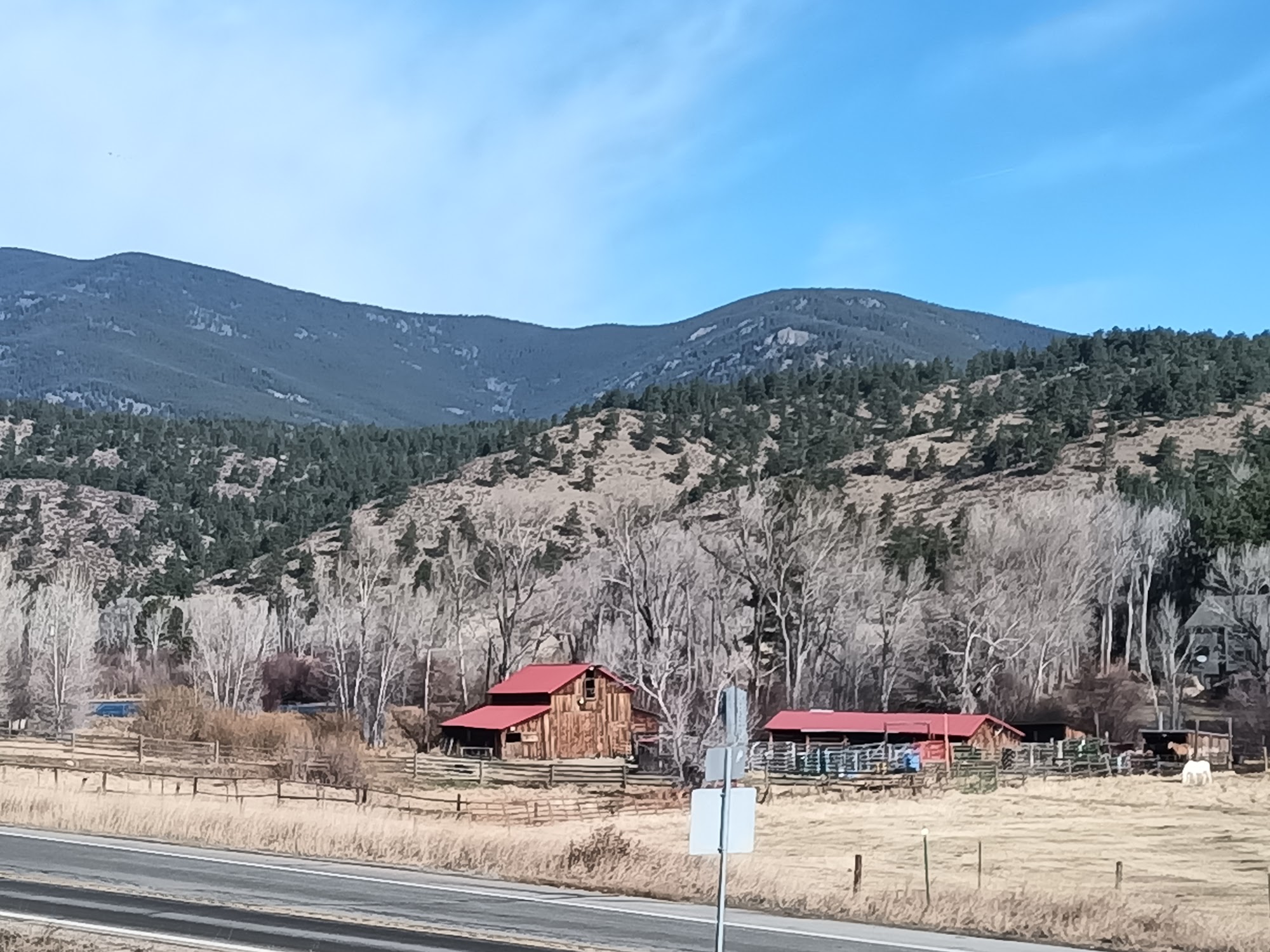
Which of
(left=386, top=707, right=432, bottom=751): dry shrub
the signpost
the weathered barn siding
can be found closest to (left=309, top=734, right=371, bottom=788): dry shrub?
the weathered barn siding

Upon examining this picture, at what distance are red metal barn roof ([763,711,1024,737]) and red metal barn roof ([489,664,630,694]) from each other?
1050cm

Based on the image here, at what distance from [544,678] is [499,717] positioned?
3.68 meters

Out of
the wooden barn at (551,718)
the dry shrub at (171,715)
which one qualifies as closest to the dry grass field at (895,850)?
the dry shrub at (171,715)

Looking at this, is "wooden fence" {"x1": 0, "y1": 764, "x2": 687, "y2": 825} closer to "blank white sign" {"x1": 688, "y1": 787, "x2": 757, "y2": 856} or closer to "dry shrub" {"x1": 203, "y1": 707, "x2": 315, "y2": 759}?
"dry shrub" {"x1": 203, "y1": 707, "x2": 315, "y2": 759}

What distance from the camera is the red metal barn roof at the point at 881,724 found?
237 feet

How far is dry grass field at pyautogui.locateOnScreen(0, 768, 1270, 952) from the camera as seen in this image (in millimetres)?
24453

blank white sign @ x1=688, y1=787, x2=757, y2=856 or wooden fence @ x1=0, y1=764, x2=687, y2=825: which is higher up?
blank white sign @ x1=688, y1=787, x2=757, y2=856

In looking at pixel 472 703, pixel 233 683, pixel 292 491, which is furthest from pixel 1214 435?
pixel 292 491

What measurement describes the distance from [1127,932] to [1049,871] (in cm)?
1405

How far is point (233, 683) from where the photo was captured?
101 metres

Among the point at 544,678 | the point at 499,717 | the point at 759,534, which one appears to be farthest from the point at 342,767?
the point at 759,534

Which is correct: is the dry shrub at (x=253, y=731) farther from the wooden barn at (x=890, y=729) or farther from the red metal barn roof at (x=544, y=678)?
the wooden barn at (x=890, y=729)

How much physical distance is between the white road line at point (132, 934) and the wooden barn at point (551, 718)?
2171 inches

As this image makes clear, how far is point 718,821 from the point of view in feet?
47.0
